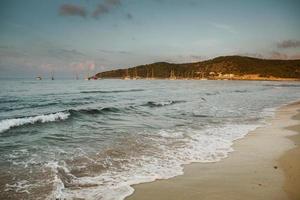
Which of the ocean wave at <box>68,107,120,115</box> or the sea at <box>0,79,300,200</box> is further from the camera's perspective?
the ocean wave at <box>68,107,120,115</box>

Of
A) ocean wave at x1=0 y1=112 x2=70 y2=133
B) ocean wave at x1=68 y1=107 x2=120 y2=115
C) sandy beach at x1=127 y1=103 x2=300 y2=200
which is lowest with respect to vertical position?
ocean wave at x1=68 y1=107 x2=120 y2=115

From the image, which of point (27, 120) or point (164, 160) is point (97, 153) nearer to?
point (164, 160)

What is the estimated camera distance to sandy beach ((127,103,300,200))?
215 inches

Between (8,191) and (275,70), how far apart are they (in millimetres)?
200629

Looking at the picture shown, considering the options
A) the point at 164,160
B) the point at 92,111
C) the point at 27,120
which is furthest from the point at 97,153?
the point at 92,111

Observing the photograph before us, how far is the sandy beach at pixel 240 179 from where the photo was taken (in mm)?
5465

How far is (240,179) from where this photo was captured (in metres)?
6.37

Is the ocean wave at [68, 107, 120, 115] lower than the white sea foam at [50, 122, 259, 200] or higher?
lower

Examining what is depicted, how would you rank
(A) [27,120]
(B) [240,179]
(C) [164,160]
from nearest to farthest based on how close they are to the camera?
1. (B) [240,179]
2. (C) [164,160]
3. (A) [27,120]

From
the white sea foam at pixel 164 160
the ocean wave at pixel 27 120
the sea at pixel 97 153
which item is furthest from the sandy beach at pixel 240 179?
the ocean wave at pixel 27 120

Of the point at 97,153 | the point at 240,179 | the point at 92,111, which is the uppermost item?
the point at 240,179

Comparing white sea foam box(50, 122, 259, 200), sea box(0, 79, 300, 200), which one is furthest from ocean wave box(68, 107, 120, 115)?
white sea foam box(50, 122, 259, 200)

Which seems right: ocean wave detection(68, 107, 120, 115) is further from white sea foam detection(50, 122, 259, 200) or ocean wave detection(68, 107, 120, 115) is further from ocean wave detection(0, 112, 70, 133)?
white sea foam detection(50, 122, 259, 200)

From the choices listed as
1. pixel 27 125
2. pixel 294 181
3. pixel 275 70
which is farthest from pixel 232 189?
pixel 275 70
